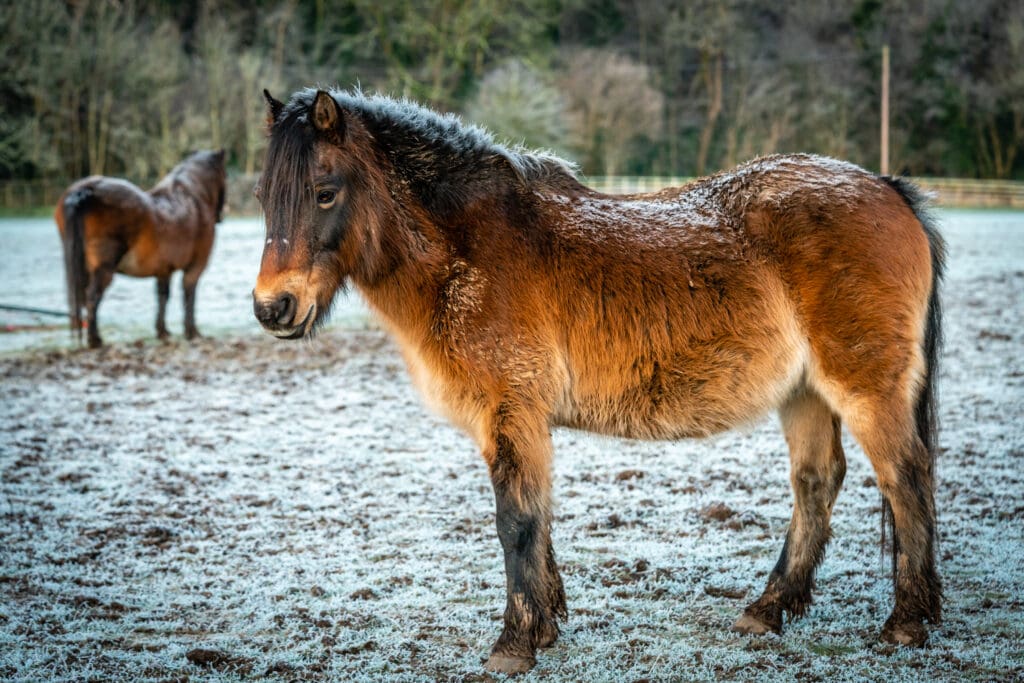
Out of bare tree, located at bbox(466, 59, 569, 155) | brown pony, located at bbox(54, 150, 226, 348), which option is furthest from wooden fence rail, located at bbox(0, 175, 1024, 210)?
brown pony, located at bbox(54, 150, 226, 348)

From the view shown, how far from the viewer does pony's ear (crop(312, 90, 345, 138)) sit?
11.9 ft

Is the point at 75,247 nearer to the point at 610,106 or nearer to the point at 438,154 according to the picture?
the point at 438,154

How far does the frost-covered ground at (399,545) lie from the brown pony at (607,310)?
0.33 m

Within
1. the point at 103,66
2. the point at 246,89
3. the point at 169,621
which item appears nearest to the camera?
the point at 169,621

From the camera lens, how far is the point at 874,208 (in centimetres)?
402

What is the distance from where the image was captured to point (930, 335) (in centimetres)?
414

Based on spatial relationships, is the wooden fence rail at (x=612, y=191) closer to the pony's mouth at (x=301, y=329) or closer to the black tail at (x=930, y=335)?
the black tail at (x=930, y=335)

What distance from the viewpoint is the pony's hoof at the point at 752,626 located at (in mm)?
4105

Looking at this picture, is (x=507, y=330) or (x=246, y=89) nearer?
(x=507, y=330)

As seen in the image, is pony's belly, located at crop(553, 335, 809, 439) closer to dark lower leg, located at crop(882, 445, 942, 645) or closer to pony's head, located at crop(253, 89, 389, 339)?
dark lower leg, located at crop(882, 445, 942, 645)

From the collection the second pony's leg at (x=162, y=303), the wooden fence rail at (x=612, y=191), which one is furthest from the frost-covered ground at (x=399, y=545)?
the wooden fence rail at (x=612, y=191)

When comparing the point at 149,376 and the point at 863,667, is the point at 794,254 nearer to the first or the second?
the point at 863,667

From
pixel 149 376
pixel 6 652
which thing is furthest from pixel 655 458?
pixel 149 376

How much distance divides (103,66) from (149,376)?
29928 millimetres
